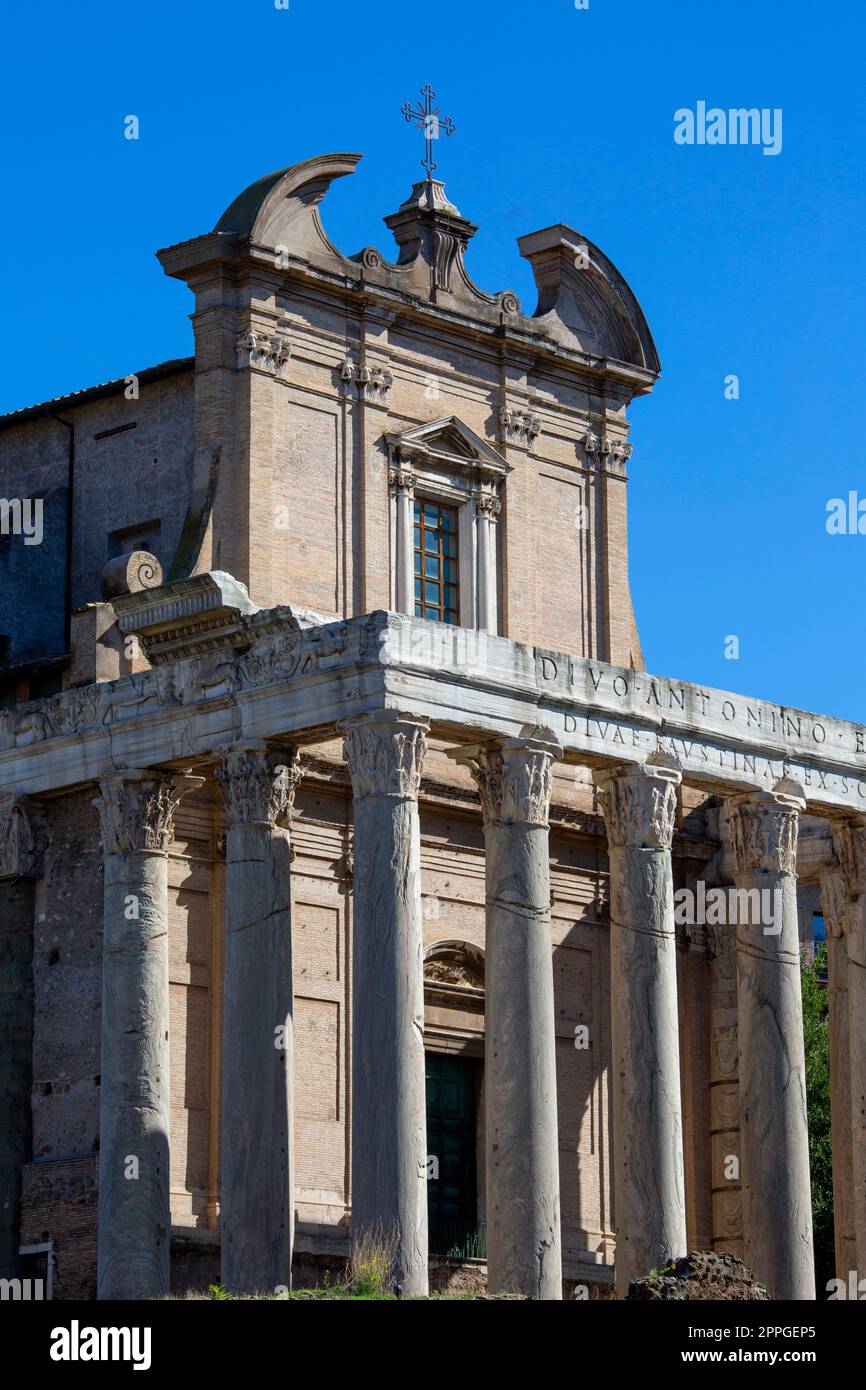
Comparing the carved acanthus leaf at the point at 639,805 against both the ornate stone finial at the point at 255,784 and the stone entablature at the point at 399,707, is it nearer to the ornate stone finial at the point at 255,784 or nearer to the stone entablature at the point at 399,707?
the stone entablature at the point at 399,707

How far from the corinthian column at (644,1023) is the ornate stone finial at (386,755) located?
3673mm

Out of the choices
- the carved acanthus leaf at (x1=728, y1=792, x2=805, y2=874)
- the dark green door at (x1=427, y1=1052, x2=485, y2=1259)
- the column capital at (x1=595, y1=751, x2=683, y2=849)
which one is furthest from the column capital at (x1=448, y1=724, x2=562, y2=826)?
the dark green door at (x1=427, y1=1052, x2=485, y2=1259)

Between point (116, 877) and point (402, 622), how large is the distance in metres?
4.73

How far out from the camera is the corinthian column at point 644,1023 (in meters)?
32.0

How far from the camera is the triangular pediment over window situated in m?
38.3

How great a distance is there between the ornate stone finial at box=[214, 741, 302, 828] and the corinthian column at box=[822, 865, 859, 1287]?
8273 mm

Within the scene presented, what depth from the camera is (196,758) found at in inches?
1282

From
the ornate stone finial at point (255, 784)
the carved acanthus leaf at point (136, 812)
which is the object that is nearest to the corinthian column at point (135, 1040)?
the carved acanthus leaf at point (136, 812)

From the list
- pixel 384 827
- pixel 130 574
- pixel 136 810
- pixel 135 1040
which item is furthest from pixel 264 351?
pixel 135 1040

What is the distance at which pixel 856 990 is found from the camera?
3619cm

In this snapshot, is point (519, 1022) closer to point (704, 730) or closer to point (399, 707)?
point (399, 707)

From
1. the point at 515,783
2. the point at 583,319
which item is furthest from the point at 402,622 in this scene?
the point at 583,319

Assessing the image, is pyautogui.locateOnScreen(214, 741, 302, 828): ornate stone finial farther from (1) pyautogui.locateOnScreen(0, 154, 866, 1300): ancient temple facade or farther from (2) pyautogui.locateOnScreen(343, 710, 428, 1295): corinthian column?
(2) pyautogui.locateOnScreen(343, 710, 428, 1295): corinthian column

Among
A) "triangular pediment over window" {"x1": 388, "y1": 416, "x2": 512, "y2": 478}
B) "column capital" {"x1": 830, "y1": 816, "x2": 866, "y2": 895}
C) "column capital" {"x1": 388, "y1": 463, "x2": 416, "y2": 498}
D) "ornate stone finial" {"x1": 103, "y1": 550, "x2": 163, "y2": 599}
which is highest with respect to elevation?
"triangular pediment over window" {"x1": 388, "y1": 416, "x2": 512, "y2": 478}
